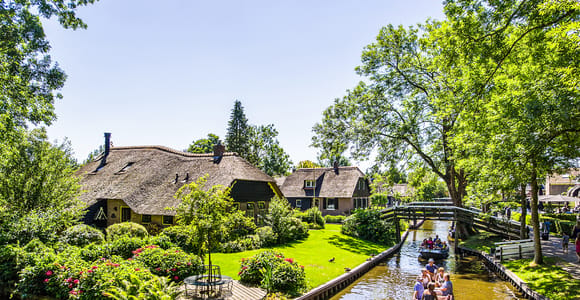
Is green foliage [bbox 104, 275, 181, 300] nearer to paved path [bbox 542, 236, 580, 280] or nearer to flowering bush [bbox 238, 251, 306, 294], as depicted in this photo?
flowering bush [bbox 238, 251, 306, 294]

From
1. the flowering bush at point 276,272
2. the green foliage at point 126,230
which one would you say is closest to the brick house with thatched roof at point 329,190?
the green foliage at point 126,230

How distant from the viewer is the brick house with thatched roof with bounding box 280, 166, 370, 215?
46.1 m

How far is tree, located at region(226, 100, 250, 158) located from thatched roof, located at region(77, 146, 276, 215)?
23.4m

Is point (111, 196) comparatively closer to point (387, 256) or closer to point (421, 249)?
point (387, 256)

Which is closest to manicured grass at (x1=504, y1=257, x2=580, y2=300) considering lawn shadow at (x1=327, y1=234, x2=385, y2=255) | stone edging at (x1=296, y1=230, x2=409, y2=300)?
stone edging at (x1=296, y1=230, x2=409, y2=300)

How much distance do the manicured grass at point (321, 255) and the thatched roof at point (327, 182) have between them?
1551cm

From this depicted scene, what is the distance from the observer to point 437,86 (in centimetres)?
2720

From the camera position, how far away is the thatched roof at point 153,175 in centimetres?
2572

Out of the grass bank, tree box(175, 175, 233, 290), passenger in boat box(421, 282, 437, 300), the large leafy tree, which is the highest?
the large leafy tree

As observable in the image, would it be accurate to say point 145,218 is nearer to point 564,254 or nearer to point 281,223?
point 281,223

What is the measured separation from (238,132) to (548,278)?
157 feet

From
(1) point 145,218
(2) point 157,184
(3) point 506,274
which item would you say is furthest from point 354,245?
(2) point 157,184

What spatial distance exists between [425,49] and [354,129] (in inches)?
343

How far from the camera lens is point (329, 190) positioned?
47094 mm
